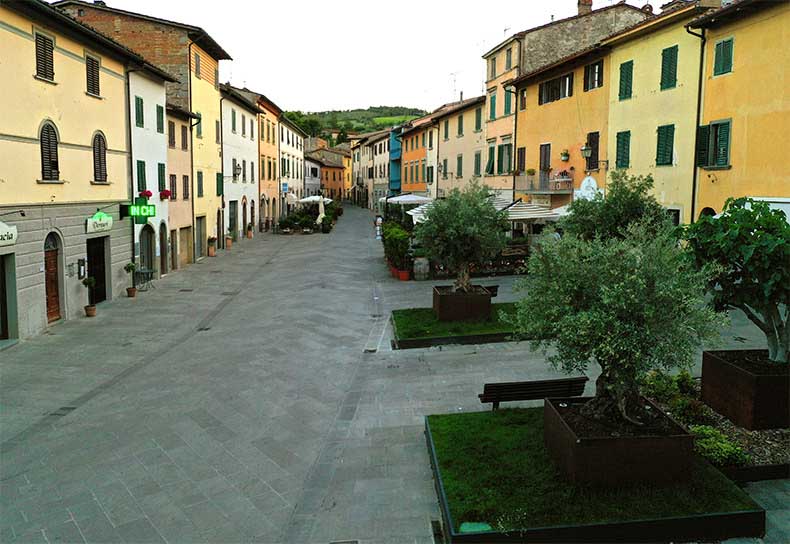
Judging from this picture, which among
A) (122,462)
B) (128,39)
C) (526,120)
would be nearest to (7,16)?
(122,462)

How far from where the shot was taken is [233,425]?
9.66m

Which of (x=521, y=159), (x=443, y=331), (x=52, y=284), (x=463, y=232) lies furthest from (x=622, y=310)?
(x=521, y=159)

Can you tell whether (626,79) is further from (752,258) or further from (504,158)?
(752,258)

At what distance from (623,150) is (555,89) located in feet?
21.1

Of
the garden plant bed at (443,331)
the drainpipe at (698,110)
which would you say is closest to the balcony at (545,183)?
the drainpipe at (698,110)

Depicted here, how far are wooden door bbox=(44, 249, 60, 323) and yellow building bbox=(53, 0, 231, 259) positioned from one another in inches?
548

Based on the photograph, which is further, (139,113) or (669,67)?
(139,113)

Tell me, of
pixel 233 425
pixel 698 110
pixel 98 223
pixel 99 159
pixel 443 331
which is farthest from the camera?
pixel 99 159

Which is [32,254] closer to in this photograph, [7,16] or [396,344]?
[7,16]

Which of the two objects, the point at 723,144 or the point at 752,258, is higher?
the point at 723,144

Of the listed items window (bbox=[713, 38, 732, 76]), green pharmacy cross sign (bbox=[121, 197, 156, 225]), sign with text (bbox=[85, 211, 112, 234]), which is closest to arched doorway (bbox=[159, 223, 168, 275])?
green pharmacy cross sign (bbox=[121, 197, 156, 225])

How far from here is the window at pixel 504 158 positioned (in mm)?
33656

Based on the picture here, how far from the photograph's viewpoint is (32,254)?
1585 cm

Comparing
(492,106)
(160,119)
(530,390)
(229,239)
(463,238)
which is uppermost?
(492,106)
